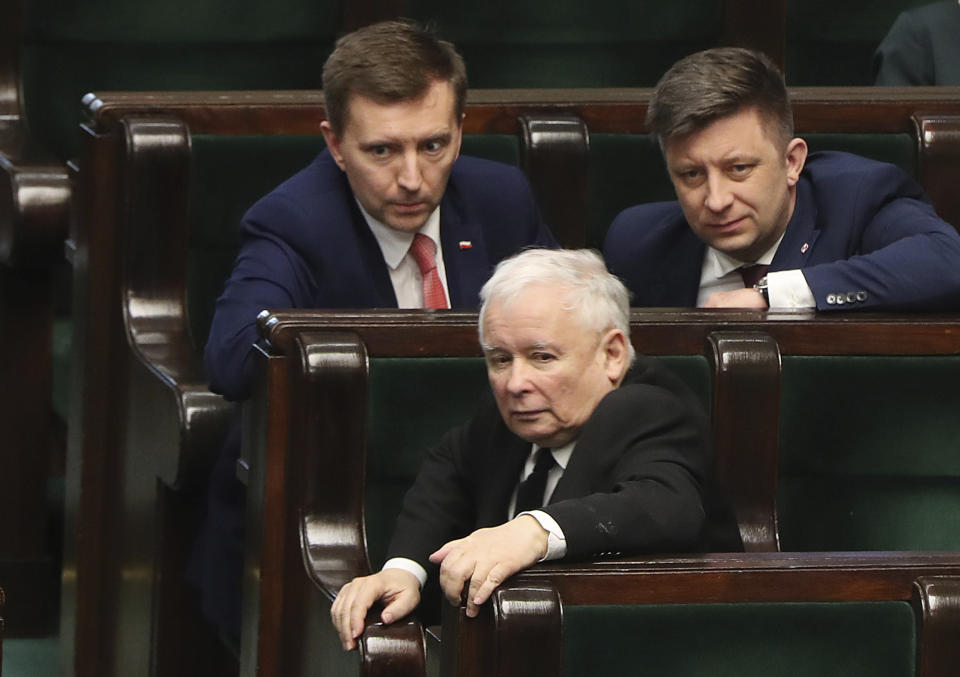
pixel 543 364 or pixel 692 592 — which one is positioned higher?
pixel 543 364

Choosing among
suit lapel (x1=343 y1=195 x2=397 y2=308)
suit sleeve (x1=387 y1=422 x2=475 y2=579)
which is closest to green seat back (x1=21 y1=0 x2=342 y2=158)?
suit lapel (x1=343 y1=195 x2=397 y2=308)

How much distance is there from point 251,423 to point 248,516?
98 millimetres

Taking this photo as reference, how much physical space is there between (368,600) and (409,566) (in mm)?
76

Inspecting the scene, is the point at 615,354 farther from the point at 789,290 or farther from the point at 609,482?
the point at 789,290

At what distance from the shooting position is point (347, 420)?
200 centimetres

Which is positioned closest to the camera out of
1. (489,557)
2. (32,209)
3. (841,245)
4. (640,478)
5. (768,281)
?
(489,557)

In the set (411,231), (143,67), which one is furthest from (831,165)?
(143,67)

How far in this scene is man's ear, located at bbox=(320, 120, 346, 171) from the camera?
2.39 metres

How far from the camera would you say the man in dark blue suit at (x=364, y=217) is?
2.34 m

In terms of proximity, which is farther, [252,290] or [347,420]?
[252,290]

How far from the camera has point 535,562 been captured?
1.58m

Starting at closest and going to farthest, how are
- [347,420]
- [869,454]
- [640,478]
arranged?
[640,478], [347,420], [869,454]

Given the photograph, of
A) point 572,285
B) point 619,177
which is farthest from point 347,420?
point 619,177

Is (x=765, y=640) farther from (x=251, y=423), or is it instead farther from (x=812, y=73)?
(x=812, y=73)
